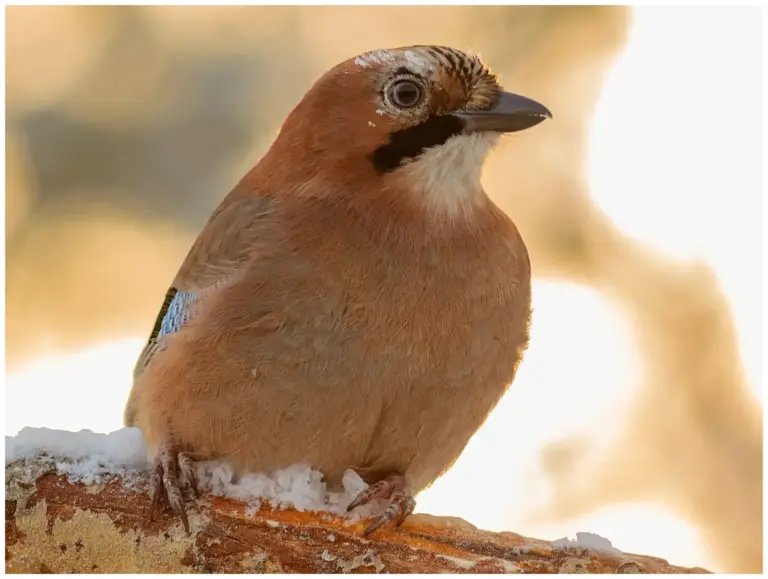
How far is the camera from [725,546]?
4.65 m

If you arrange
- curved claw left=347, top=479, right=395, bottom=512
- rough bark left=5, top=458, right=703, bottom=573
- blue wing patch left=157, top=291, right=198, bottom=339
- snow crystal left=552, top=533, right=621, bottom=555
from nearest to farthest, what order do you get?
1. rough bark left=5, top=458, right=703, bottom=573
2. snow crystal left=552, top=533, right=621, bottom=555
3. curved claw left=347, top=479, right=395, bottom=512
4. blue wing patch left=157, top=291, right=198, bottom=339

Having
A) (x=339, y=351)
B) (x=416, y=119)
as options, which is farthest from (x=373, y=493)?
(x=416, y=119)

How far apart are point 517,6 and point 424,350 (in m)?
2.10

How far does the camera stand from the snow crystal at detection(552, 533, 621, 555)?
11.6 feet

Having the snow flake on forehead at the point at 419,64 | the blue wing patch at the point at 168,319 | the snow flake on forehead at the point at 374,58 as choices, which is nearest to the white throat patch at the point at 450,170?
the snow flake on forehead at the point at 419,64

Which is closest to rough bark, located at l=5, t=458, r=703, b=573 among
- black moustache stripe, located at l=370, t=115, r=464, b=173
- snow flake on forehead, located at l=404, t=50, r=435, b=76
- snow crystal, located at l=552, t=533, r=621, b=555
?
snow crystal, located at l=552, t=533, r=621, b=555

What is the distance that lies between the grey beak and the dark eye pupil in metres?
0.16

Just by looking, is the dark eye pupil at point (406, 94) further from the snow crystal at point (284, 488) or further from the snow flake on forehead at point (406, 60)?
the snow crystal at point (284, 488)

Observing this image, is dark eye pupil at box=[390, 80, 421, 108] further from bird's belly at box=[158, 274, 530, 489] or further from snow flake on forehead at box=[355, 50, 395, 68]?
bird's belly at box=[158, 274, 530, 489]

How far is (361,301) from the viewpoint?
3582 millimetres

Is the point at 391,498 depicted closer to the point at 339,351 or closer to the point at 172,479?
the point at 339,351

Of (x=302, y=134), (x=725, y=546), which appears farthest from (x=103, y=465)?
(x=725, y=546)

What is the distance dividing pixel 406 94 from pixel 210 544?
1.62 meters

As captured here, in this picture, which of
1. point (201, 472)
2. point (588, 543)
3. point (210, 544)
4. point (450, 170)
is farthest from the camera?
point (450, 170)
